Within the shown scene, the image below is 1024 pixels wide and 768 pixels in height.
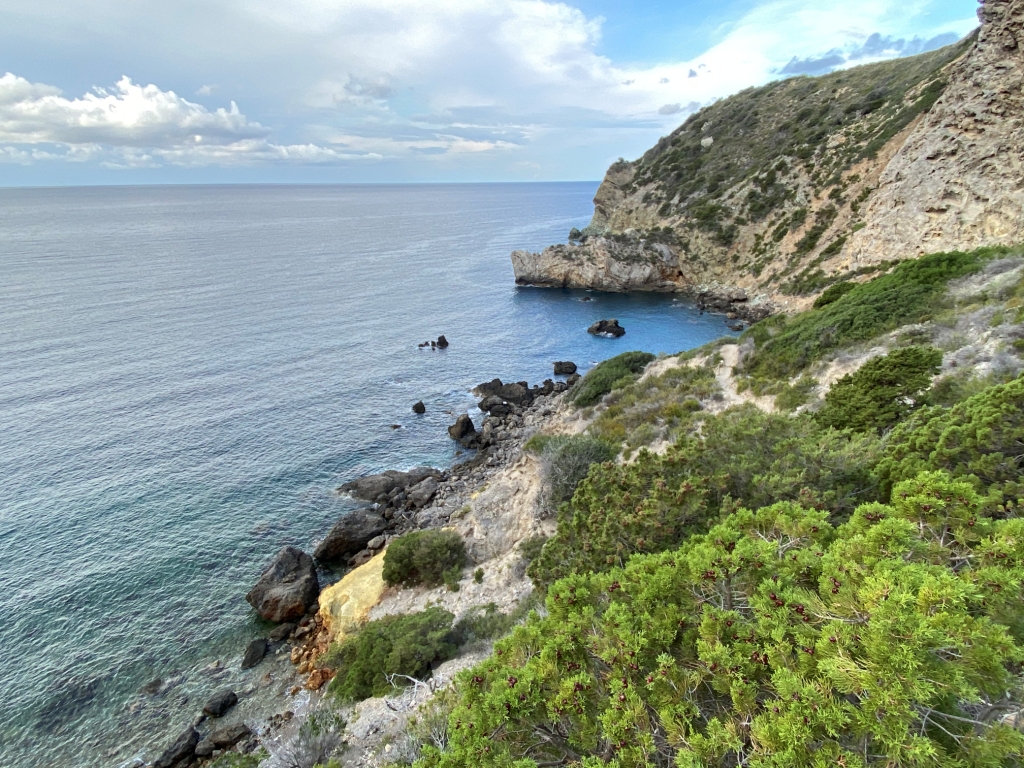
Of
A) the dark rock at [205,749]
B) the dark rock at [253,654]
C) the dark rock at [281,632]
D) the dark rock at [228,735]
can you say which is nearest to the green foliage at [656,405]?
the dark rock at [281,632]

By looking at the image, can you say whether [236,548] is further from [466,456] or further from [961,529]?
[961,529]

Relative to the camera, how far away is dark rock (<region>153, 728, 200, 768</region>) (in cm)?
1555

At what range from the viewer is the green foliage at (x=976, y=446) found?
8672 mm

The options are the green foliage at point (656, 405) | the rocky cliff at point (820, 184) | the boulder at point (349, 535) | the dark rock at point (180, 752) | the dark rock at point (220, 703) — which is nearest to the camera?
the dark rock at point (180, 752)

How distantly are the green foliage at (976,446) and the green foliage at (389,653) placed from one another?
42.0 ft

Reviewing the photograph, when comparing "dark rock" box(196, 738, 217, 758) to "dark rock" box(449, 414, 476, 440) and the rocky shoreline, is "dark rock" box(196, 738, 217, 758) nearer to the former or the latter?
the rocky shoreline

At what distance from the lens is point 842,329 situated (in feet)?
81.2

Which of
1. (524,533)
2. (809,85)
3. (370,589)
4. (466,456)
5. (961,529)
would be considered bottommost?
(466,456)

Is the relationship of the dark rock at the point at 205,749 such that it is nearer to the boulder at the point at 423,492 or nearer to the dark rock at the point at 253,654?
the dark rock at the point at 253,654

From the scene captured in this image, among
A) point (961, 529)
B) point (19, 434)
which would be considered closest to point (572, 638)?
point (961, 529)

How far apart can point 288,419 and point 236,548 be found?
12.8 metres

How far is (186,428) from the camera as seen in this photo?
34.1 metres

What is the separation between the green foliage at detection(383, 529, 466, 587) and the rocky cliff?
37.6m

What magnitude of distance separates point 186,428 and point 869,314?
130ft
